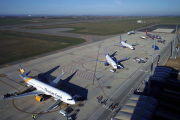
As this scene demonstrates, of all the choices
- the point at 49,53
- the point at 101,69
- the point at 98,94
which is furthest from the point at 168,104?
the point at 49,53

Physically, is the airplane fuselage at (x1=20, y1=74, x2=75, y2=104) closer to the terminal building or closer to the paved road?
the paved road

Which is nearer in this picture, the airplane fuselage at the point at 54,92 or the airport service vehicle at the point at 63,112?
the airport service vehicle at the point at 63,112

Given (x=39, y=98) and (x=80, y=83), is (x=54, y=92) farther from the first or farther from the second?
(x=80, y=83)

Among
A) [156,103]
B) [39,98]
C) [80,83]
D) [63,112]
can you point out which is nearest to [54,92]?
[39,98]

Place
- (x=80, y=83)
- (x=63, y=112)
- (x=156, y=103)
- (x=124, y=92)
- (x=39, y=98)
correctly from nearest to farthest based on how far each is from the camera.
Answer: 1. (x=156, y=103)
2. (x=63, y=112)
3. (x=39, y=98)
4. (x=124, y=92)
5. (x=80, y=83)

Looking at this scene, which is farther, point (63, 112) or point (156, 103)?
point (63, 112)

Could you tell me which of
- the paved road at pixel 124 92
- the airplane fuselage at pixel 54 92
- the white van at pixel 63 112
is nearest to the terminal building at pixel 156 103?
the paved road at pixel 124 92

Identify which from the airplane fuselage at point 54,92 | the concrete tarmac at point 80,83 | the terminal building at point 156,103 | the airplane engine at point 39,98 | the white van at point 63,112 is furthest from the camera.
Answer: the airplane engine at point 39,98

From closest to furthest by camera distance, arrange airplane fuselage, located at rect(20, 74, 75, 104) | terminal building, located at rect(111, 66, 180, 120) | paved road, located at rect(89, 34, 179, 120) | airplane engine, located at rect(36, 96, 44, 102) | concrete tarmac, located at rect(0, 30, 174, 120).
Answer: terminal building, located at rect(111, 66, 180, 120) → paved road, located at rect(89, 34, 179, 120) → airplane fuselage, located at rect(20, 74, 75, 104) → concrete tarmac, located at rect(0, 30, 174, 120) → airplane engine, located at rect(36, 96, 44, 102)

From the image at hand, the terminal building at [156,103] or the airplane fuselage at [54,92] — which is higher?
the airplane fuselage at [54,92]

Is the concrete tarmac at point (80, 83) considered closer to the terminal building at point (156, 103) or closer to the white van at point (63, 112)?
the white van at point (63, 112)

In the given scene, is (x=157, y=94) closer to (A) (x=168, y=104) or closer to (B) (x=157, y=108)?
(A) (x=168, y=104)

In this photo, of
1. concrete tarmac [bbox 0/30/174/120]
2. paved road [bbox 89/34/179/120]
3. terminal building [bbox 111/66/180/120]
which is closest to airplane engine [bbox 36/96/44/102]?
concrete tarmac [bbox 0/30/174/120]
